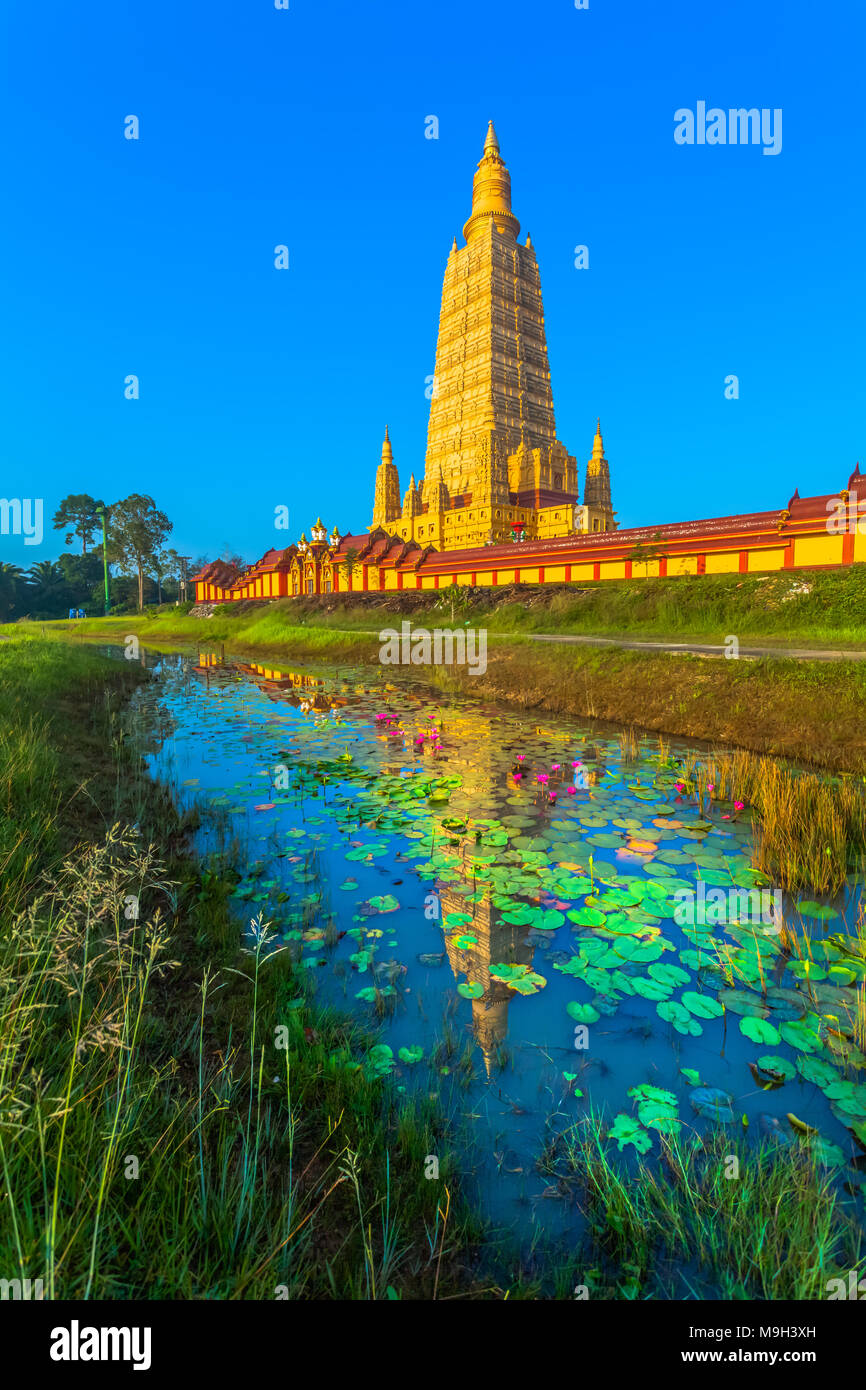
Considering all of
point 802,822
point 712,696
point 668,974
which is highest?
point 712,696

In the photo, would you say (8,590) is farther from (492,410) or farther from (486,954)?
(486,954)

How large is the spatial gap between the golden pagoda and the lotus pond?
49795 mm

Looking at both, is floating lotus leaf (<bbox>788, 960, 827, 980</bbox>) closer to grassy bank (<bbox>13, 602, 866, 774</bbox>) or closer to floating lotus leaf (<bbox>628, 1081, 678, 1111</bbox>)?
floating lotus leaf (<bbox>628, 1081, 678, 1111</bbox>)

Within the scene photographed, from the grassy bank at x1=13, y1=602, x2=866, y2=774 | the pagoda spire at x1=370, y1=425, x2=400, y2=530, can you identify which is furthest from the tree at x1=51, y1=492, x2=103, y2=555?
the grassy bank at x1=13, y1=602, x2=866, y2=774

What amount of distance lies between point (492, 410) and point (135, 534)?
144ft

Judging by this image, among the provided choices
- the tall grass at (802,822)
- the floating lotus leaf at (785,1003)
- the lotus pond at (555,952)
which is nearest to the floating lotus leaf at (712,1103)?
the lotus pond at (555,952)

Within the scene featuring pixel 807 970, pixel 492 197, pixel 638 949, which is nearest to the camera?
pixel 807 970

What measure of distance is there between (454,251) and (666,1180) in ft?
284

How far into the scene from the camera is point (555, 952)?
3.71 metres

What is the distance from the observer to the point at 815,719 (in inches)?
319

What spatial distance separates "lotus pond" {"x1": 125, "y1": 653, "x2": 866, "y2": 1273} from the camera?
239 cm

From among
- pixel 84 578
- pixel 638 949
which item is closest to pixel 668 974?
pixel 638 949
